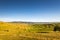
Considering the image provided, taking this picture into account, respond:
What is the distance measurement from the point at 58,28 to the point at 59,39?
1912cm

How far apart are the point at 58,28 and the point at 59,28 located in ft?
1.16

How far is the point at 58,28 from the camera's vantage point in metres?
37.9

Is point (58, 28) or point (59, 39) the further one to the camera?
point (58, 28)

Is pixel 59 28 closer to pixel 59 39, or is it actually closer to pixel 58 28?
pixel 58 28

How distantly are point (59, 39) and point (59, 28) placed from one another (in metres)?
18.9

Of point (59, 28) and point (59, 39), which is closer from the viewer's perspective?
point (59, 39)

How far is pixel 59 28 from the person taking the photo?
37.7 m

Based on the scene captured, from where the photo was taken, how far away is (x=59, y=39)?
19.2 m

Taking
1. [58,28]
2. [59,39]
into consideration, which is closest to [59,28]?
[58,28]
